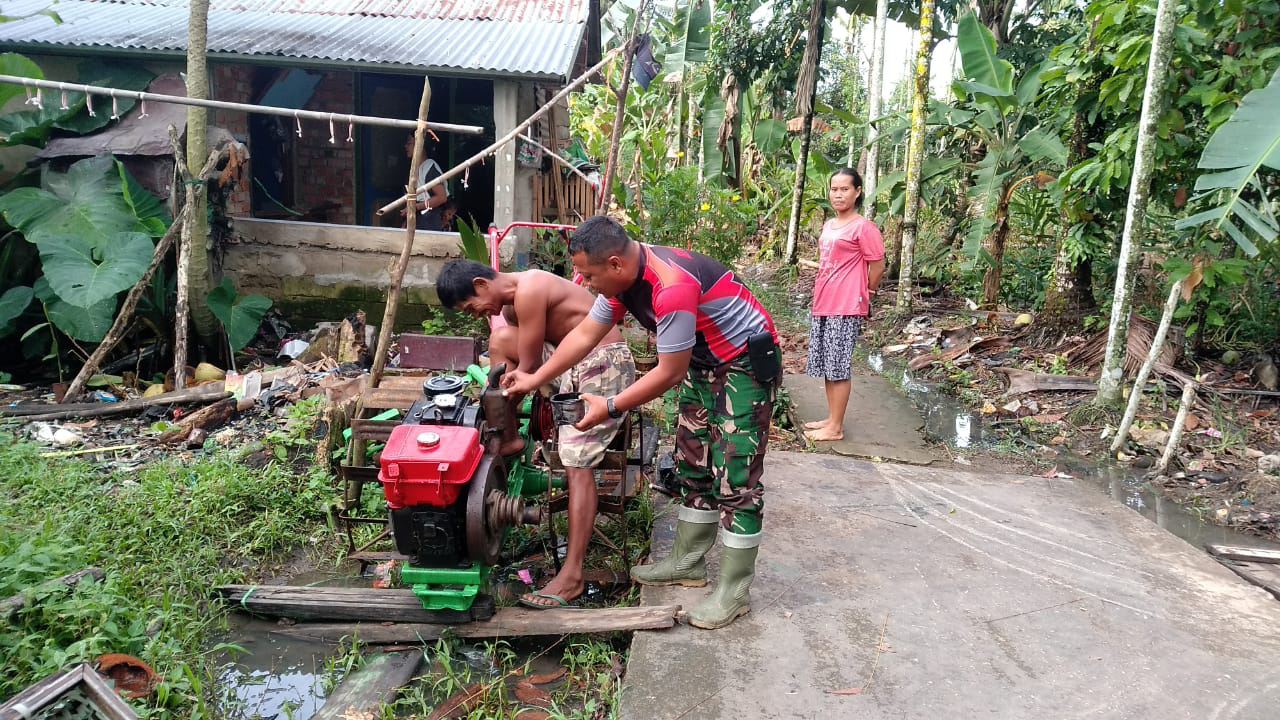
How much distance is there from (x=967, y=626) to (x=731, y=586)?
926 millimetres

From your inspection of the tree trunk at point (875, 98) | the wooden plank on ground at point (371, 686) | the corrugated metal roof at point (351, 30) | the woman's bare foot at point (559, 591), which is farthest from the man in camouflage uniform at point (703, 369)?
the tree trunk at point (875, 98)

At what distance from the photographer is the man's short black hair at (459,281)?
3.47m

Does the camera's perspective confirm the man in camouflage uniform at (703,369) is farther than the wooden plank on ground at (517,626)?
No

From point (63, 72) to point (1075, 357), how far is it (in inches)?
402

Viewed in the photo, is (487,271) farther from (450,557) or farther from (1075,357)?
(1075,357)

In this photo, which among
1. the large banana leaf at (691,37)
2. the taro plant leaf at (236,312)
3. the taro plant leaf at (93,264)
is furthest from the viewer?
the large banana leaf at (691,37)

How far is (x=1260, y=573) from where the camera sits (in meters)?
3.86

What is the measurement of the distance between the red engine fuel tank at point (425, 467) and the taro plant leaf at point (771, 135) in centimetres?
1028

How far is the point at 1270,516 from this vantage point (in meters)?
4.67

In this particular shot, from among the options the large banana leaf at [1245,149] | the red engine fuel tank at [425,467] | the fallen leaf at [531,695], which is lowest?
the fallen leaf at [531,695]

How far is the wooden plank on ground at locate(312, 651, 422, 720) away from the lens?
274 centimetres

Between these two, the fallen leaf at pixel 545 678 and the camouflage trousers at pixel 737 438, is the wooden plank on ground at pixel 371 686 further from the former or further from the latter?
the camouflage trousers at pixel 737 438

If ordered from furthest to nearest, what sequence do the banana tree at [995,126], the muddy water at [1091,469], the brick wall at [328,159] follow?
the brick wall at [328,159], the banana tree at [995,126], the muddy water at [1091,469]

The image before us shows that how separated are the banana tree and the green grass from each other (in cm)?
720
